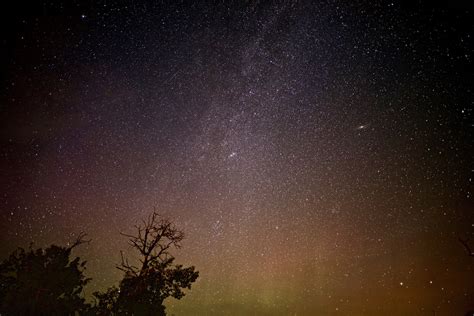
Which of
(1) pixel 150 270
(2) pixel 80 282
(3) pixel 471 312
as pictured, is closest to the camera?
(1) pixel 150 270

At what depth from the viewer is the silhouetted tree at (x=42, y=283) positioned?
1873cm

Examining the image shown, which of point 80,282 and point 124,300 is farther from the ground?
point 80,282

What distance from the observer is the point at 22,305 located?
18.6 m

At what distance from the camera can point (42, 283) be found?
19438mm

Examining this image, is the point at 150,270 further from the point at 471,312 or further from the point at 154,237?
the point at 471,312

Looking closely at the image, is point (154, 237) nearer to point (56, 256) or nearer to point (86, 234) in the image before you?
point (86, 234)

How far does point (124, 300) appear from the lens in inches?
718

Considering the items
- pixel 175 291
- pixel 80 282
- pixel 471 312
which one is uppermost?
pixel 80 282

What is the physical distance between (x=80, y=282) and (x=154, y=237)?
627 cm

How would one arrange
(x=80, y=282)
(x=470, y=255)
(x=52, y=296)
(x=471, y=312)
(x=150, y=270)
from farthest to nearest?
1. (x=471, y=312)
2. (x=80, y=282)
3. (x=52, y=296)
4. (x=150, y=270)
5. (x=470, y=255)

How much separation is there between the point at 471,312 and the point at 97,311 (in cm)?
4074

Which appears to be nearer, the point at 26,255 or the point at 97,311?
the point at 97,311

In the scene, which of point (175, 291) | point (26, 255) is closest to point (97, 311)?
point (175, 291)

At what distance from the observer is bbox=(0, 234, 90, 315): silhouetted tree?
18.7 m
